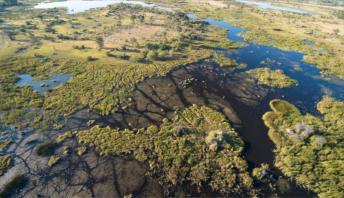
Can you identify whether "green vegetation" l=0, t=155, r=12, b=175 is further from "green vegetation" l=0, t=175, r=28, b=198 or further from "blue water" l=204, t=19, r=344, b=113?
"blue water" l=204, t=19, r=344, b=113

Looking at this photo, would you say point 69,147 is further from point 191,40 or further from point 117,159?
point 191,40

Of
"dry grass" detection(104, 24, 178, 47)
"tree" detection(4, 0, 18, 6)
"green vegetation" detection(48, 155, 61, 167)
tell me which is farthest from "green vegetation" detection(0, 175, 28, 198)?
"tree" detection(4, 0, 18, 6)

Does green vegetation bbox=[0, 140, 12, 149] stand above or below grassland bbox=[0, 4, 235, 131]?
below

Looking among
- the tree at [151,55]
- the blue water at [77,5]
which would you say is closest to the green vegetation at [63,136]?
the tree at [151,55]

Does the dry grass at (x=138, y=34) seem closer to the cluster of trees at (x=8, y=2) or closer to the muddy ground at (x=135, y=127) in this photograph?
the muddy ground at (x=135, y=127)

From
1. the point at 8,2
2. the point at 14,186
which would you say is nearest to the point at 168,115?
the point at 14,186

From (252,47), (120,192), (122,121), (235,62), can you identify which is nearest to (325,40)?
(252,47)
